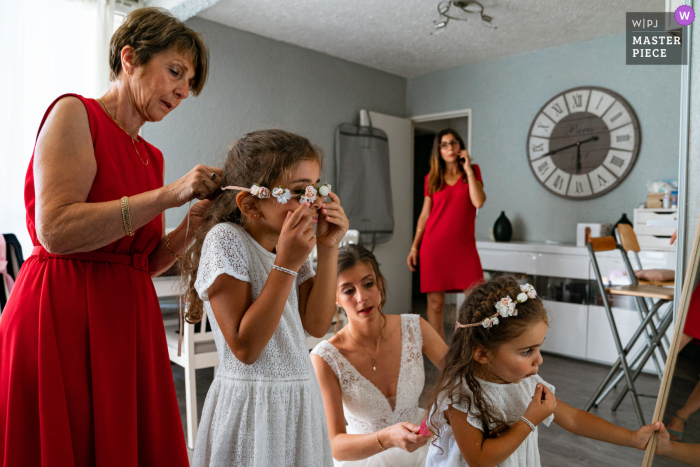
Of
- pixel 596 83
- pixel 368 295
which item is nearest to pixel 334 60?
pixel 596 83

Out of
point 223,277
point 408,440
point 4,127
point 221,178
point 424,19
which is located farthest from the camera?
point 424,19

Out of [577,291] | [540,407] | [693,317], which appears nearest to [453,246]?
[577,291]

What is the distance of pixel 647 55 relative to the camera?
4.09m

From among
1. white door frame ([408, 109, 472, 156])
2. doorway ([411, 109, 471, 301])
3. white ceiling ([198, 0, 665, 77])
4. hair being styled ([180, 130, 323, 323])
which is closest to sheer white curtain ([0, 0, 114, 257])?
white ceiling ([198, 0, 665, 77])

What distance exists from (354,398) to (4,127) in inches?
110

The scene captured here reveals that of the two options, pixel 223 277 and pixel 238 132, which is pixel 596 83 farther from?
pixel 223 277

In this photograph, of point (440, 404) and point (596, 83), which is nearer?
point (440, 404)

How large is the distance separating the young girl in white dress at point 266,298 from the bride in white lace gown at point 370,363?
43 centimetres

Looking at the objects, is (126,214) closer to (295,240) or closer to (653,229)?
(295,240)

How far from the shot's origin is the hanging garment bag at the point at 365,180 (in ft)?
16.0

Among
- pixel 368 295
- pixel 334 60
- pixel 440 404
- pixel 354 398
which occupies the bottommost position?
pixel 354 398

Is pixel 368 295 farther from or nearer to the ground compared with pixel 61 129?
nearer to the ground

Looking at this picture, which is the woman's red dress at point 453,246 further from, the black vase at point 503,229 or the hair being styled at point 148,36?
the hair being styled at point 148,36

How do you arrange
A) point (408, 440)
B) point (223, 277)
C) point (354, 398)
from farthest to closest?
point (354, 398)
point (408, 440)
point (223, 277)
